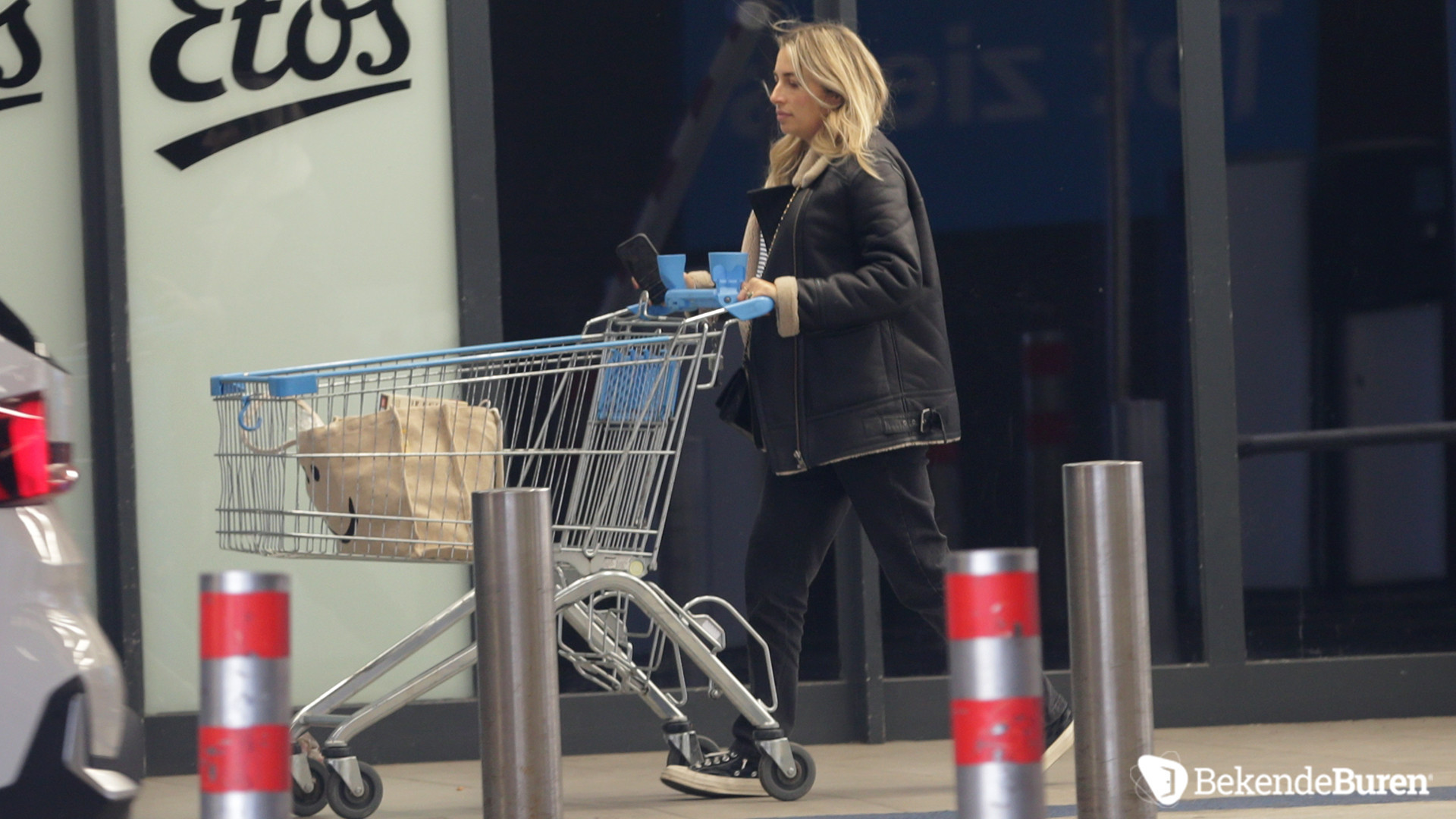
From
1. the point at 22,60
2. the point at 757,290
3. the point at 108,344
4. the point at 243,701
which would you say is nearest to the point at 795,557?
the point at 757,290

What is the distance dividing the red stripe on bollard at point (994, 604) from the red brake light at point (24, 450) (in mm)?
1441

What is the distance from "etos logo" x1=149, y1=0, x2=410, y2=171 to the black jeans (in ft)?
6.95

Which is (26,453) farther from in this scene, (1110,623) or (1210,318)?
(1210,318)

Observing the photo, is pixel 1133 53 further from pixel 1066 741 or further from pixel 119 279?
pixel 119 279

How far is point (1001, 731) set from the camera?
2.54 m

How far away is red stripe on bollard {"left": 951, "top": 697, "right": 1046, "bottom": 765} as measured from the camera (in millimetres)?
2537

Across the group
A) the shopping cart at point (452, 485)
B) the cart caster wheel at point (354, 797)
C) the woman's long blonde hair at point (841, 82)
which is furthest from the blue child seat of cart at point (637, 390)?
the cart caster wheel at point (354, 797)

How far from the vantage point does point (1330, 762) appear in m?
5.08

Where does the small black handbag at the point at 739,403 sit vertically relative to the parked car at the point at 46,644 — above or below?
above

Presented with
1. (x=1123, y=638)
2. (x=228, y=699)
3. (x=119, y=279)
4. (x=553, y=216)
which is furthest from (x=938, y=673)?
(x=228, y=699)

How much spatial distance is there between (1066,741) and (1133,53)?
2.66 meters

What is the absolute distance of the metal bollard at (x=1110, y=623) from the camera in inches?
136

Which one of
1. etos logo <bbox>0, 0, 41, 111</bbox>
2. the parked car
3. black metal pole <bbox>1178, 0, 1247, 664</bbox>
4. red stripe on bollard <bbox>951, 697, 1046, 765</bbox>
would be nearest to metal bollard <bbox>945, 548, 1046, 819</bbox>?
red stripe on bollard <bbox>951, 697, 1046, 765</bbox>

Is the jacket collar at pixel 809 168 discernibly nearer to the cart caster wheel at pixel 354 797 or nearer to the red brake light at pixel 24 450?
the cart caster wheel at pixel 354 797
